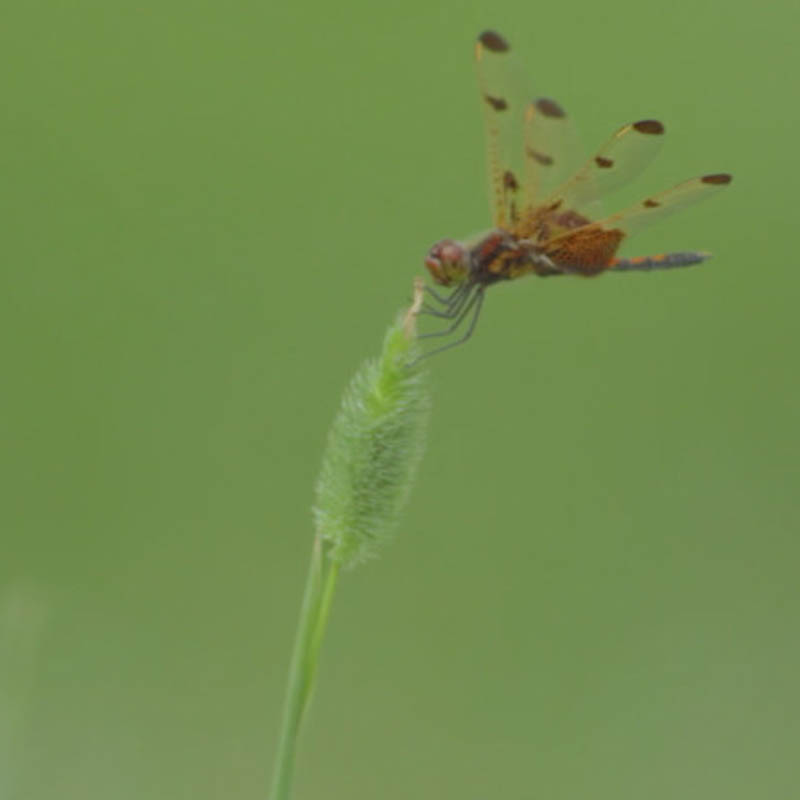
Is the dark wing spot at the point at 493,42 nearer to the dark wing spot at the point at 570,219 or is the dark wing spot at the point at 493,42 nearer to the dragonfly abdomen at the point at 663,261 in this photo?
the dark wing spot at the point at 570,219

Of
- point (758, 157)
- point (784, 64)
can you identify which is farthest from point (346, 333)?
point (784, 64)

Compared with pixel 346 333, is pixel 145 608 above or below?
below

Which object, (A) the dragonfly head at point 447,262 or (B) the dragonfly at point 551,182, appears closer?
(A) the dragonfly head at point 447,262

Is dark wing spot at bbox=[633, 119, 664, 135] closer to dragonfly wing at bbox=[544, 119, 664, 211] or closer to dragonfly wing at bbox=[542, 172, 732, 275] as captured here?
dragonfly wing at bbox=[544, 119, 664, 211]

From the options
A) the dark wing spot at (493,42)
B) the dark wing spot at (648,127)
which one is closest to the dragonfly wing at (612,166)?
the dark wing spot at (648,127)

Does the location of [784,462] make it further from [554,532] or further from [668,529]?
[554,532]

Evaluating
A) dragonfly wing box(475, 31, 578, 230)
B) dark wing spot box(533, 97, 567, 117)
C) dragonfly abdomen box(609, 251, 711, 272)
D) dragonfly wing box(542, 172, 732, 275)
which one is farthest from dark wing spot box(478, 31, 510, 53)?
dragonfly abdomen box(609, 251, 711, 272)
